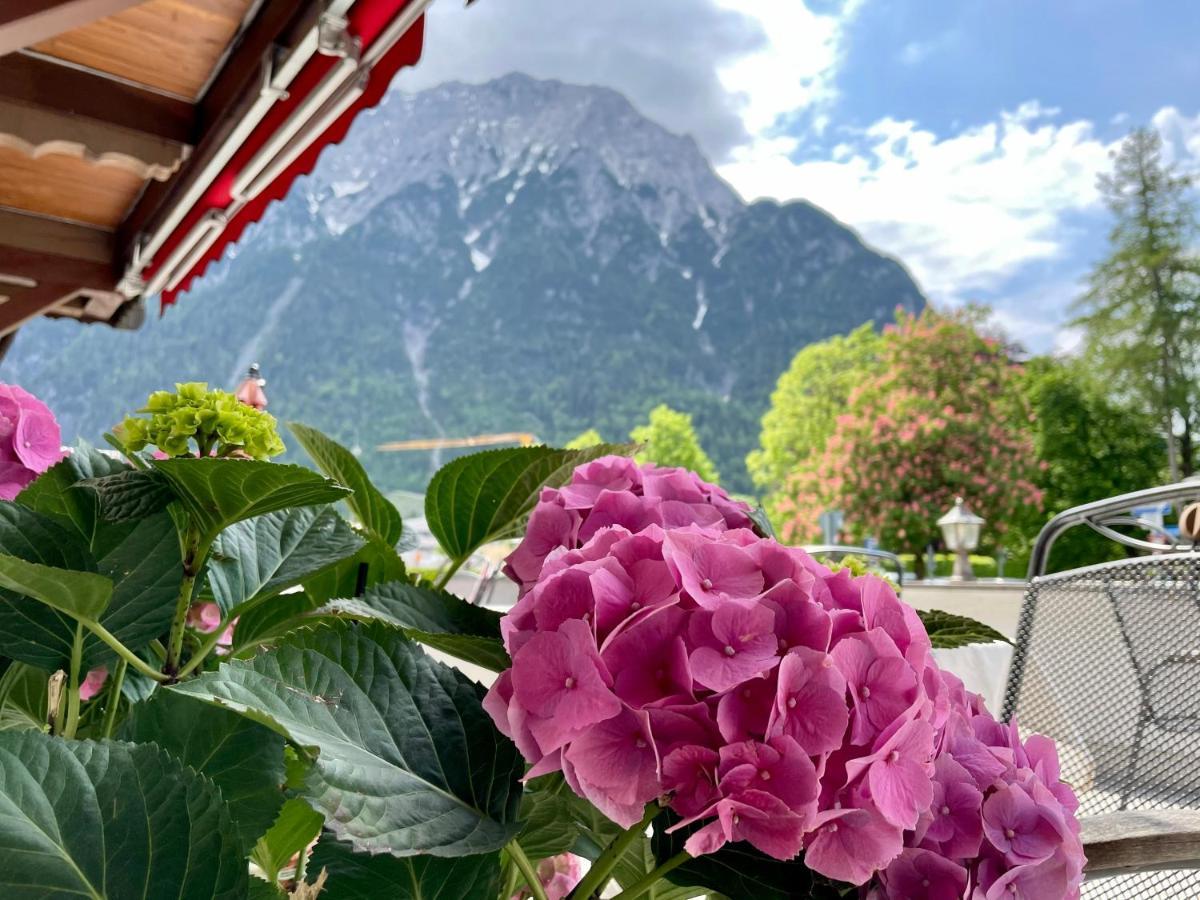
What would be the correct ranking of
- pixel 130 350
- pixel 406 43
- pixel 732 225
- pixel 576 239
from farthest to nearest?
pixel 732 225 → pixel 576 239 → pixel 130 350 → pixel 406 43

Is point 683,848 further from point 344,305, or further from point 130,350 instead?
point 344,305

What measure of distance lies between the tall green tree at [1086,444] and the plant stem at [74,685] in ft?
60.5

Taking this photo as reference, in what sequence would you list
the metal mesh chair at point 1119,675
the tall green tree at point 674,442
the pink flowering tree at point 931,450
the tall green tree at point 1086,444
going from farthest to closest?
the tall green tree at point 674,442 < the tall green tree at point 1086,444 < the pink flowering tree at point 931,450 < the metal mesh chair at point 1119,675

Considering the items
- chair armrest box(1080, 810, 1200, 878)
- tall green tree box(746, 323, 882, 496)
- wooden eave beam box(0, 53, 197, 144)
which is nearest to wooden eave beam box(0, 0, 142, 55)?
wooden eave beam box(0, 53, 197, 144)

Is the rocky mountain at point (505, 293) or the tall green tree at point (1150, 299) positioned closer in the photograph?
the tall green tree at point (1150, 299)

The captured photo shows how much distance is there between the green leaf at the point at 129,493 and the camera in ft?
1.03

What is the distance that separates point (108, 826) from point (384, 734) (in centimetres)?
7

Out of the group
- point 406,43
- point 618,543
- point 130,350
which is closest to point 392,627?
point 618,543

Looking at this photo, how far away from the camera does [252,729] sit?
30cm

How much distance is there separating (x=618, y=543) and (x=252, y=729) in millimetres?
146

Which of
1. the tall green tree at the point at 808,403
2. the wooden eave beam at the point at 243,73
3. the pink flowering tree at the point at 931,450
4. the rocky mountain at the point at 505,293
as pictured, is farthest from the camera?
the rocky mountain at the point at 505,293

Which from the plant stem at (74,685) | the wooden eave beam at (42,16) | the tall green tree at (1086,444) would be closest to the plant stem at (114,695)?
the plant stem at (74,685)

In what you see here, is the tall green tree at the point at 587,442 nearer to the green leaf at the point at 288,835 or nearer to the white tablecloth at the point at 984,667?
the green leaf at the point at 288,835

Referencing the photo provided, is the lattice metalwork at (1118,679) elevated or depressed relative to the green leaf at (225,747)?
depressed
